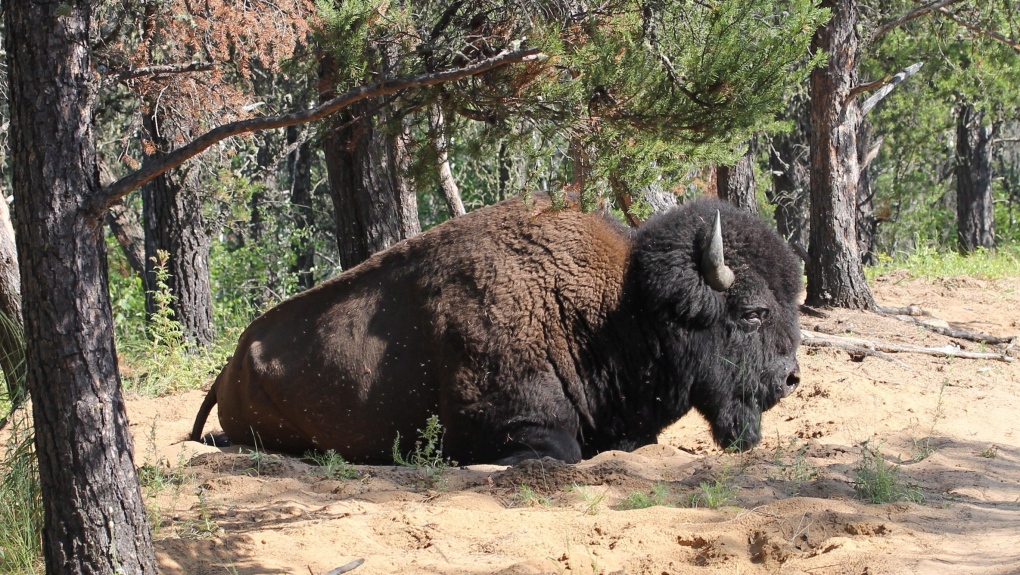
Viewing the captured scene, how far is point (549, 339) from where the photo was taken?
5.80m

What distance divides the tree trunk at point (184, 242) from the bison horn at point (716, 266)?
5.62m

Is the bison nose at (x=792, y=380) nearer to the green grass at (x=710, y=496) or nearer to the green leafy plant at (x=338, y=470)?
the green grass at (x=710, y=496)

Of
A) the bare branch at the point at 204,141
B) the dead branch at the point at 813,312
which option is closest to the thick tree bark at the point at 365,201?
the dead branch at the point at 813,312

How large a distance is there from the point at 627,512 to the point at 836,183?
6.05m

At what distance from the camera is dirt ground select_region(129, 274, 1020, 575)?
3.52 meters

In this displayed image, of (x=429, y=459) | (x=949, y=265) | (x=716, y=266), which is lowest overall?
(x=429, y=459)

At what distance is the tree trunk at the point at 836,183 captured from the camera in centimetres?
888

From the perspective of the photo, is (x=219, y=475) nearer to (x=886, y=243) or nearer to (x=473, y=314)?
(x=473, y=314)

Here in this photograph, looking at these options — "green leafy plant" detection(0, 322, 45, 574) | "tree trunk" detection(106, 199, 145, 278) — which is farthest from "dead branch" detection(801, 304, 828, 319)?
"tree trunk" detection(106, 199, 145, 278)

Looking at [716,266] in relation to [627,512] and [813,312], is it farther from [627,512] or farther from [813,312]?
[813,312]

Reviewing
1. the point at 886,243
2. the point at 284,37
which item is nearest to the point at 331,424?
the point at 284,37

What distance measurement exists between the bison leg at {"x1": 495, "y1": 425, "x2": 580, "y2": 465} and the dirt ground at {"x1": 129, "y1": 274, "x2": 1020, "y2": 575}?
37 centimetres

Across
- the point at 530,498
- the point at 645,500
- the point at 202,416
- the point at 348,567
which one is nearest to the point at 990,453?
the point at 645,500

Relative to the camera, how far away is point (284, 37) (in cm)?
563
